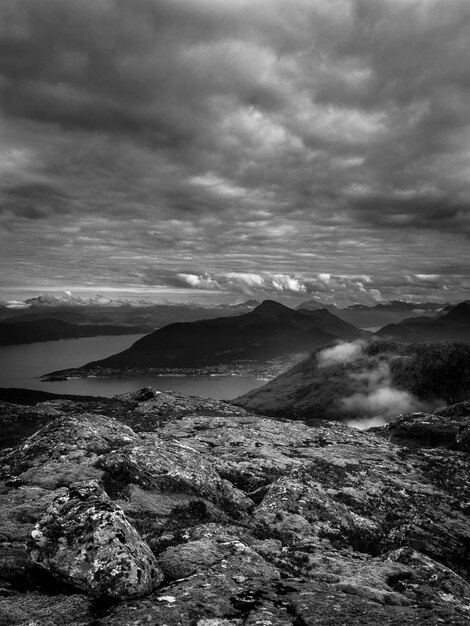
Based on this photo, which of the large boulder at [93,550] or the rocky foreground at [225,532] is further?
the large boulder at [93,550]

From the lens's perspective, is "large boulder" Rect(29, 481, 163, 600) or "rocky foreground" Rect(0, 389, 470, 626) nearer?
"rocky foreground" Rect(0, 389, 470, 626)

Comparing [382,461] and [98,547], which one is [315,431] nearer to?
[382,461]

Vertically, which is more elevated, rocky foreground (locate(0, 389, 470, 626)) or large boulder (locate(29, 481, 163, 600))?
large boulder (locate(29, 481, 163, 600))

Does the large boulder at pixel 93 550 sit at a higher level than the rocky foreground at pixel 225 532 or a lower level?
higher

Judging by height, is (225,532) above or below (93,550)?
below
